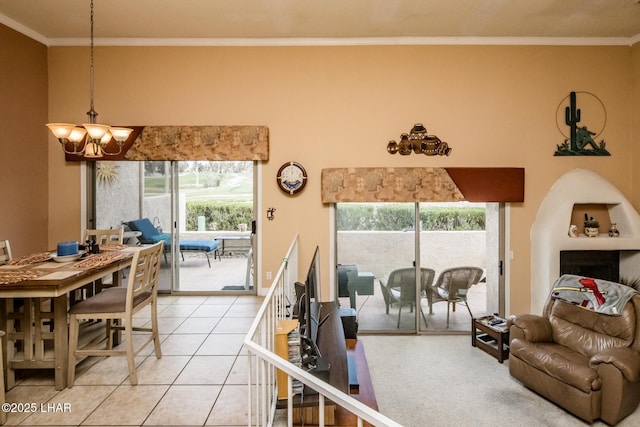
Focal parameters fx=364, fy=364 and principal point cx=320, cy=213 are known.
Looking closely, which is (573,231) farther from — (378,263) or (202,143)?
(202,143)

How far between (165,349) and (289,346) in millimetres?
1790

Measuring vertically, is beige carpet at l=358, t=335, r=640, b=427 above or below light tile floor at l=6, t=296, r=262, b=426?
below

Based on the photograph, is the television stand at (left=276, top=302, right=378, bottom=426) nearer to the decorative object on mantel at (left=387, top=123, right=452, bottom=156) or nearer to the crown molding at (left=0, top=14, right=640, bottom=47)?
the decorative object on mantel at (left=387, top=123, right=452, bottom=156)

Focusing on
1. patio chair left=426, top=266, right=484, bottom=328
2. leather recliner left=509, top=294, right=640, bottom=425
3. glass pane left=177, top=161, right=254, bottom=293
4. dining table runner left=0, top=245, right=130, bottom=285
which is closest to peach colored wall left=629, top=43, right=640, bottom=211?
patio chair left=426, top=266, right=484, bottom=328

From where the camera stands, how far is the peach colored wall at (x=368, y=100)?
193 inches

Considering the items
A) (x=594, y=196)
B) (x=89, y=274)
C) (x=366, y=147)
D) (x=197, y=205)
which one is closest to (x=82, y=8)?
(x=197, y=205)

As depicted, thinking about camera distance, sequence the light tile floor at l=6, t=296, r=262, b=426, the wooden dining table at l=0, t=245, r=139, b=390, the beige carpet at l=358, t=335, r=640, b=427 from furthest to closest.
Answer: the beige carpet at l=358, t=335, r=640, b=427 < the wooden dining table at l=0, t=245, r=139, b=390 < the light tile floor at l=6, t=296, r=262, b=426

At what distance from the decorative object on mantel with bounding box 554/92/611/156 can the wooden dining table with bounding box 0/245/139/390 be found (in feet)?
18.4

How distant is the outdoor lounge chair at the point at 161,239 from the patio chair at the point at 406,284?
268 cm

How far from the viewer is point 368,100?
4945 mm

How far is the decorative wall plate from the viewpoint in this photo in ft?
16.2

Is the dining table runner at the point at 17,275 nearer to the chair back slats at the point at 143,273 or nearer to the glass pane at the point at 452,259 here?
the chair back slats at the point at 143,273

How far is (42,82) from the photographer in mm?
4887

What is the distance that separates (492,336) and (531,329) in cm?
66
